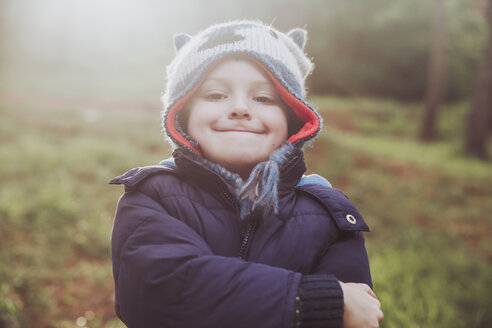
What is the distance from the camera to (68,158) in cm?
550

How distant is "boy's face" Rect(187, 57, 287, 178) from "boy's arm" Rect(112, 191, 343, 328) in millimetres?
336

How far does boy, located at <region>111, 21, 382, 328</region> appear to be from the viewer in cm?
113

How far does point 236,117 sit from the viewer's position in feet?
4.73

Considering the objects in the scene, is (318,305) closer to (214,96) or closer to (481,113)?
(214,96)

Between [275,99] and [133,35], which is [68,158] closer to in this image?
[275,99]

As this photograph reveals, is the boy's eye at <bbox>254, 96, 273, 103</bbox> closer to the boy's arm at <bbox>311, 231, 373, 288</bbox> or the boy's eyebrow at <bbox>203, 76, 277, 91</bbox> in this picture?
the boy's eyebrow at <bbox>203, 76, 277, 91</bbox>

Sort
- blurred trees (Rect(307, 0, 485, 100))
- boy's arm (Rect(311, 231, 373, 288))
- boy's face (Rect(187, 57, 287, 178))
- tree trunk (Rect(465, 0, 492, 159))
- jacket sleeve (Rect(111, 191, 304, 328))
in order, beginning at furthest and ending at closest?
blurred trees (Rect(307, 0, 485, 100)), tree trunk (Rect(465, 0, 492, 159)), boy's face (Rect(187, 57, 287, 178)), boy's arm (Rect(311, 231, 373, 288)), jacket sleeve (Rect(111, 191, 304, 328))

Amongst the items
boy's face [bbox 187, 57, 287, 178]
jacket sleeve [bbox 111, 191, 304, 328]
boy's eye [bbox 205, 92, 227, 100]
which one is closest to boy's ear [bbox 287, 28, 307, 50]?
boy's face [bbox 187, 57, 287, 178]

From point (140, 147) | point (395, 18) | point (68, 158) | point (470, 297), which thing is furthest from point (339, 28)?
point (470, 297)

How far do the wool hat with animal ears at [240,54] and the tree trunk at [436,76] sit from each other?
1118 centimetres

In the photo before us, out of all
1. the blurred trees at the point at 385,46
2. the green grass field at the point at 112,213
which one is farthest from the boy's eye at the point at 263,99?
the blurred trees at the point at 385,46

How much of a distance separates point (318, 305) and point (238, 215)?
0.42 metres

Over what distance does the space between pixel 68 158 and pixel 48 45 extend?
589 inches

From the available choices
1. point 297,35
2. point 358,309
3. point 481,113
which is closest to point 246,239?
point 358,309
